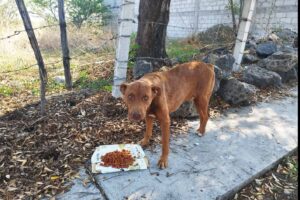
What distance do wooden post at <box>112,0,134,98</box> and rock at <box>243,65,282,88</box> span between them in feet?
9.45

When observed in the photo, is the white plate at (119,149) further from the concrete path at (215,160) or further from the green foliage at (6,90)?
the green foliage at (6,90)

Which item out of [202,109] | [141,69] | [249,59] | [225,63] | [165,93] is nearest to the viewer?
[165,93]

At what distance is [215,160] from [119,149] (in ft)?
3.87

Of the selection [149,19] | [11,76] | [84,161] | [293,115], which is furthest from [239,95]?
[11,76]

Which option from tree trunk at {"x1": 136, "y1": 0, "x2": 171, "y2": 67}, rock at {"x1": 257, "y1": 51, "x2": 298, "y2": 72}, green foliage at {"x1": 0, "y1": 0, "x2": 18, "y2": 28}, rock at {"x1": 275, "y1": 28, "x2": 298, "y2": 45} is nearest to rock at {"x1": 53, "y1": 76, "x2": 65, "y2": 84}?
tree trunk at {"x1": 136, "y1": 0, "x2": 171, "y2": 67}

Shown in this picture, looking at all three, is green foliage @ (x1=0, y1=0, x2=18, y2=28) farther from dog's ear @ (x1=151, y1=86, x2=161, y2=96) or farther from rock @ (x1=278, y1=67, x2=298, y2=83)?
dog's ear @ (x1=151, y1=86, x2=161, y2=96)

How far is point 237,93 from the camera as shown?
189 inches

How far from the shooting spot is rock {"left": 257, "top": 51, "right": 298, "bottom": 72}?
6.17 m

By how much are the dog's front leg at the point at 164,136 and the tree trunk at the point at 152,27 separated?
3.05 m

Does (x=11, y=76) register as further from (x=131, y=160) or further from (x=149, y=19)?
(x=131, y=160)

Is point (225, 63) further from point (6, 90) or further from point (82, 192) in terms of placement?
point (6, 90)

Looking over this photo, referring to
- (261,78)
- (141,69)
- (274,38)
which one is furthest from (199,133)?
(274,38)

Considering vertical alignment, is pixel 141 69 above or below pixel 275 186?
above

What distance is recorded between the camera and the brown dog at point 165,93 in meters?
2.66
